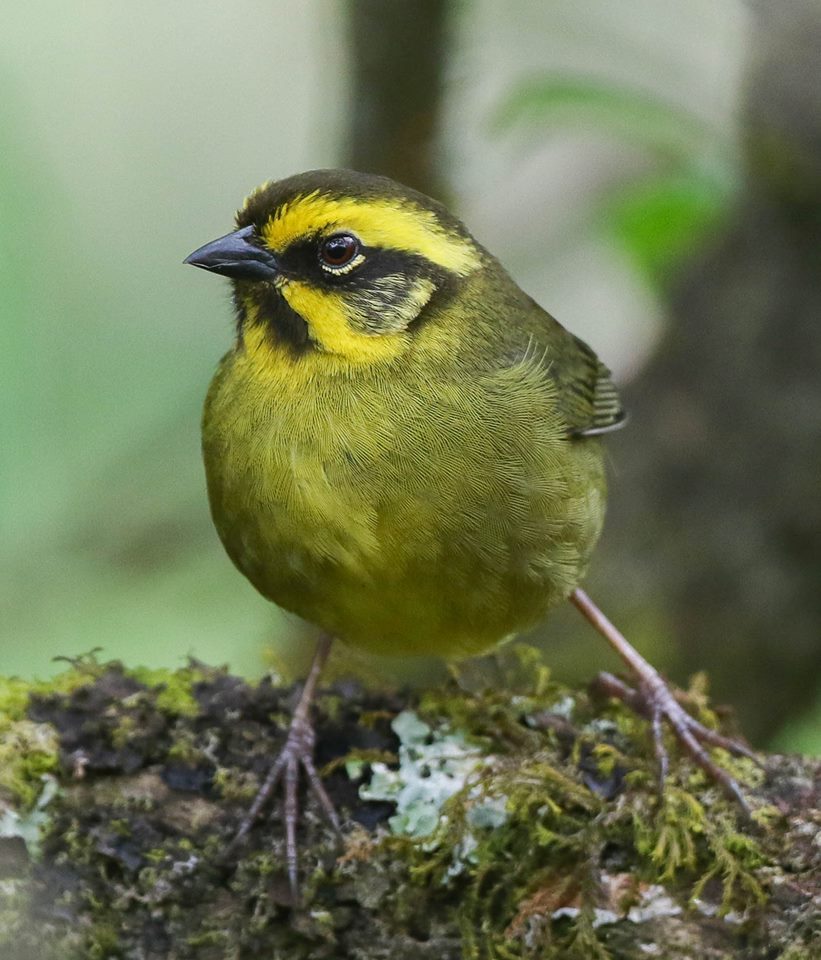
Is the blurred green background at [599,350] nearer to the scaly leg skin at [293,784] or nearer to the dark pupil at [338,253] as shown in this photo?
the dark pupil at [338,253]

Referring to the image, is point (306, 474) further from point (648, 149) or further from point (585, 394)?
point (648, 149)

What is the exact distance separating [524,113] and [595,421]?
1.52 metres

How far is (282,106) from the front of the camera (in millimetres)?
10750

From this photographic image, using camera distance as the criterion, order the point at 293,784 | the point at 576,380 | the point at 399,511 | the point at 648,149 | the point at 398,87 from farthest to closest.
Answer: the point at 648,149 → the point at 398,87 → the point at 576,380 → the point at 399,511 → the point at 293,784

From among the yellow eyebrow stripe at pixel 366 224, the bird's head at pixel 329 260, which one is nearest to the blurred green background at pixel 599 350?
the yellow eyebrow stripe at pixel 366 224

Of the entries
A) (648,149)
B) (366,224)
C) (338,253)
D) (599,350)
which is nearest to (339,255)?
(338,253)

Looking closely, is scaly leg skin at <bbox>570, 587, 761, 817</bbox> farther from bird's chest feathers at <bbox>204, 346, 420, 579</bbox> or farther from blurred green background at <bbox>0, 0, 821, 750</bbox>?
blurred green background at <bbox>0, 0, 821, 750</bbox>

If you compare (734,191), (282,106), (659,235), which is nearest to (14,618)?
(659,235)

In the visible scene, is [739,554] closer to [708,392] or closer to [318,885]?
[708,392]

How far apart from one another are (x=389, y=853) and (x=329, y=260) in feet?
5.90

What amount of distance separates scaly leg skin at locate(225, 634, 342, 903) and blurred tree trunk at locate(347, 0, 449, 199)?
2.60 metres

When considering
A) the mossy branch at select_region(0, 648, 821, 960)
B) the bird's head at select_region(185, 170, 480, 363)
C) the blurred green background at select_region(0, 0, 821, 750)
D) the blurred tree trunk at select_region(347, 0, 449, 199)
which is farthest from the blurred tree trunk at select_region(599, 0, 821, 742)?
the bird's head at select_region(185, 170, 480, 363)

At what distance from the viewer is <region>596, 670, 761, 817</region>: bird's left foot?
386 cm

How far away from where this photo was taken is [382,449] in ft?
13.2
